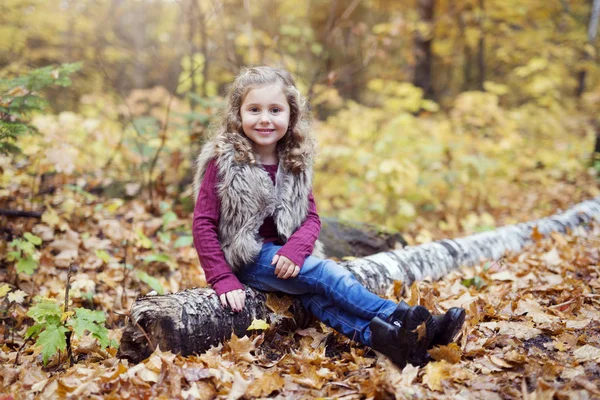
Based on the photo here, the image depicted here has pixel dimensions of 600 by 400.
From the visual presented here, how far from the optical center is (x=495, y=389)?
1863mm

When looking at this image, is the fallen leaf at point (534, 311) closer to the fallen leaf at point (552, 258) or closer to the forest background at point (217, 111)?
the fallen leaf at point (552, 258)

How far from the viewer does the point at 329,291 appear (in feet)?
8.10

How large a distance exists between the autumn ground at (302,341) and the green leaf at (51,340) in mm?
128

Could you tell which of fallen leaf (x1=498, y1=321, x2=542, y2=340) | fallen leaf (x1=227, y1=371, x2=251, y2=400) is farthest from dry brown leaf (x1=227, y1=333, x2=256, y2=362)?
fallen leaf (x1=498, y1=321, x2=542, y2=340)

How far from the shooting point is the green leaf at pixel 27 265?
3.16m

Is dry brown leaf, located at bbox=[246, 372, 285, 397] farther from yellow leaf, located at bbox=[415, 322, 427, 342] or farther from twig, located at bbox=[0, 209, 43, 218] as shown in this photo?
twig, located at bbox=[0, 209, 43, 218]

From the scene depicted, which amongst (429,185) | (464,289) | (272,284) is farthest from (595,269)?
(429,185)

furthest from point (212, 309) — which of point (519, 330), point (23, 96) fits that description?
point (23, 96)

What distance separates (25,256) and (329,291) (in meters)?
2.44

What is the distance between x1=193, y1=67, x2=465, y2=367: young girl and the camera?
2467 mm

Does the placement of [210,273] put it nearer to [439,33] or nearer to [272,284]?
[272,284]

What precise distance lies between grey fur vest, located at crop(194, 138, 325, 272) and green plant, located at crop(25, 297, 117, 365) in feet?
2.72

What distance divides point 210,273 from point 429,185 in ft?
17.4

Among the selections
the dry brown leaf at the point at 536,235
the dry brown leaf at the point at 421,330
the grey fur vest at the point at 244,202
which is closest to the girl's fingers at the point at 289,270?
the grey fur vest at the point at 244,202
